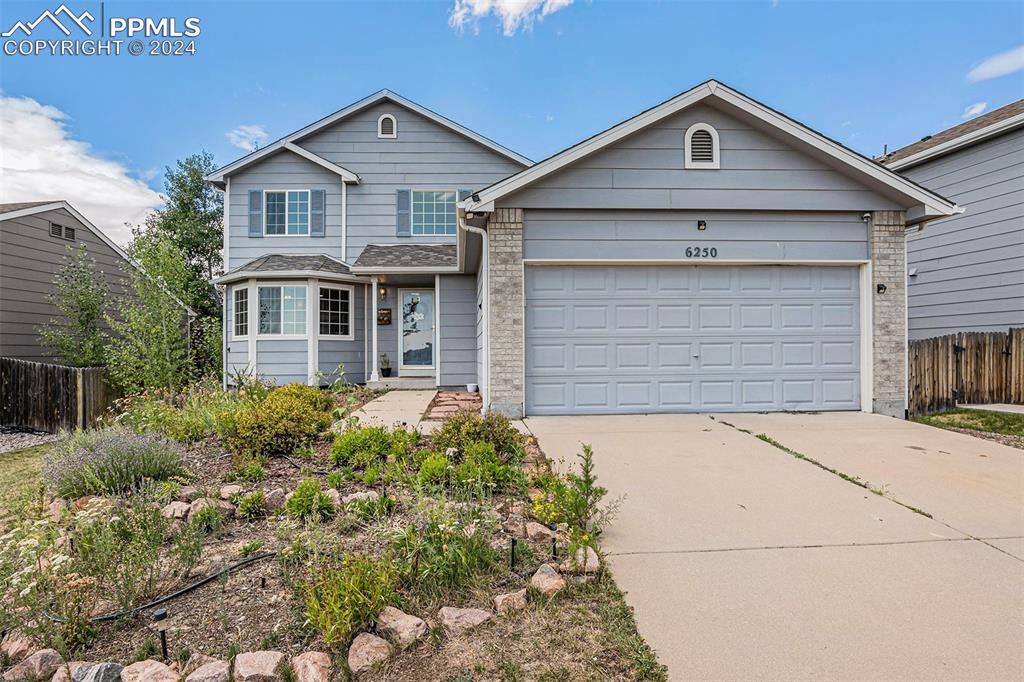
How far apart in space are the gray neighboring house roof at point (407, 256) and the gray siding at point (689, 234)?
3.67 meters

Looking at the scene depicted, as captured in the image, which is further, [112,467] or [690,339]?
[690,339]

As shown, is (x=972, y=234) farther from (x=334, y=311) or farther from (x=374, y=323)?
(x=334, y=311)

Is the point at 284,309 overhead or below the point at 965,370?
overhead

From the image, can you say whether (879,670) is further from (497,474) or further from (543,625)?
(497,474)

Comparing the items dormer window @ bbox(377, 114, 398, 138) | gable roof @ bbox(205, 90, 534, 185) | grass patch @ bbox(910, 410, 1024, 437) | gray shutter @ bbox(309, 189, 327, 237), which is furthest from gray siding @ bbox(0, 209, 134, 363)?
grass patch @ bbox(910, 410, 1024, 437)

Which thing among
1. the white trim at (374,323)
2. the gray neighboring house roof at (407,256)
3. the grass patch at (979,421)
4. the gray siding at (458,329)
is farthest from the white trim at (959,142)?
the white trim at (374,323)

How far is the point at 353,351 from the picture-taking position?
12.0m

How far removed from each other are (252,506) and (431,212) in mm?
10109

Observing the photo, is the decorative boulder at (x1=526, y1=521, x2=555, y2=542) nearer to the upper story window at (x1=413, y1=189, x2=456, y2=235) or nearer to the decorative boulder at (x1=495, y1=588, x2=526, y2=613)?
the decorative boulder at (x1=495, y1=588, x2=526, y2=613)

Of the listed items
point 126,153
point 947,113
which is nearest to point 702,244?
point 947,113

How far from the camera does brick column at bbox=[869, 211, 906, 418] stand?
7.41m

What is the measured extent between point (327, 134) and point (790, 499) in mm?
12884

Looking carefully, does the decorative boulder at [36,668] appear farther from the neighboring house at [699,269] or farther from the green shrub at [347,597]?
the neighboring house at [699,269]

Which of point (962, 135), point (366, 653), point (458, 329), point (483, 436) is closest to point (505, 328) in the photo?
point (483, 436)
